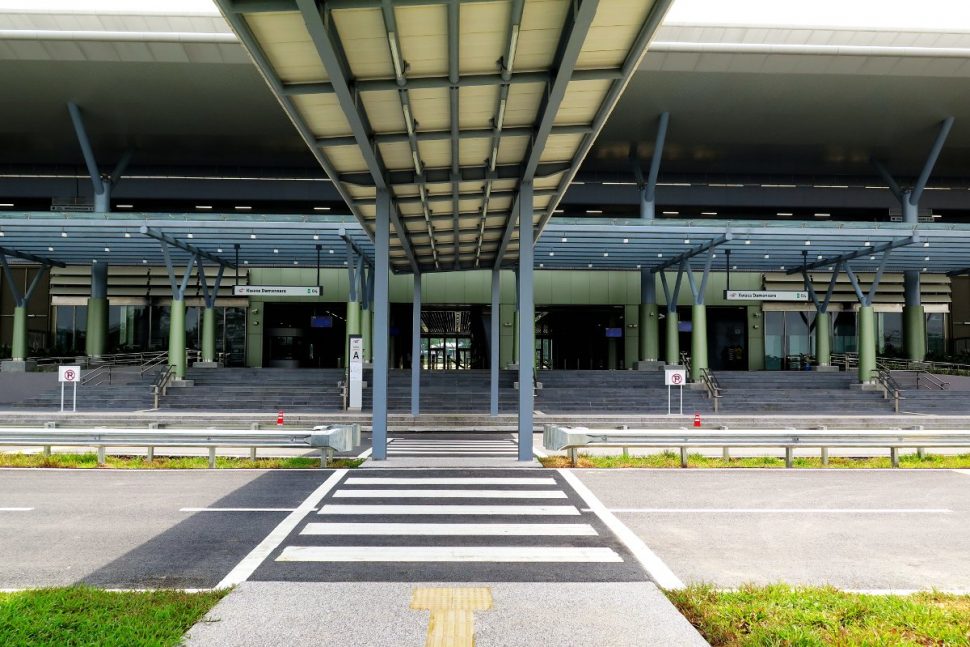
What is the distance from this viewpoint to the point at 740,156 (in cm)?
4081

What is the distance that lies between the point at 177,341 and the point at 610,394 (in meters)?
19.3

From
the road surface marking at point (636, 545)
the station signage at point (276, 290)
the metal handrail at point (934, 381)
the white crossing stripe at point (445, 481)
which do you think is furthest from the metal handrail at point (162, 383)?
the metal handrail at point (934, 381)

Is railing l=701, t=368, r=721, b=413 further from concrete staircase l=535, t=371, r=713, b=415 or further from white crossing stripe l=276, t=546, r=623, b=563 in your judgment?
white crossing stripe l=276, t=546, r=623, b=563

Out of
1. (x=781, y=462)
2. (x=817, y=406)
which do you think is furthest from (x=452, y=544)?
(x=817, y=406)

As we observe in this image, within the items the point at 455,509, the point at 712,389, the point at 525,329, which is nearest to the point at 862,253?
the point at 712,389

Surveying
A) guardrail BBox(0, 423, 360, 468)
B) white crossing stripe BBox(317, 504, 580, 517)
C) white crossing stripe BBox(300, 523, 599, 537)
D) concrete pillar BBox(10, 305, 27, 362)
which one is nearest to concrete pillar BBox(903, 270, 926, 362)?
guardrail BBox(0, 423, 360, 468)

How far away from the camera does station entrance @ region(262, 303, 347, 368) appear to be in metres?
44.0

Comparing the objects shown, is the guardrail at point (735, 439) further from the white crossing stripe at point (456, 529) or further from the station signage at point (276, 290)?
the station signage at point (276, 290)

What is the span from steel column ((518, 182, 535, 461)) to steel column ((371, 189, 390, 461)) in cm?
263

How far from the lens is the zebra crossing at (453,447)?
1511 cm

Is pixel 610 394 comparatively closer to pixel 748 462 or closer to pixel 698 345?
pixel 698 345

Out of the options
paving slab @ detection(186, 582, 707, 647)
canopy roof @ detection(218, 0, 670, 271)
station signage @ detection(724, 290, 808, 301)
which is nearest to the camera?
paving slab @ detection(186, 582, 707, 647)

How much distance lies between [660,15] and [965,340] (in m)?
49.0

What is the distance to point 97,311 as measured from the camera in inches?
1548
